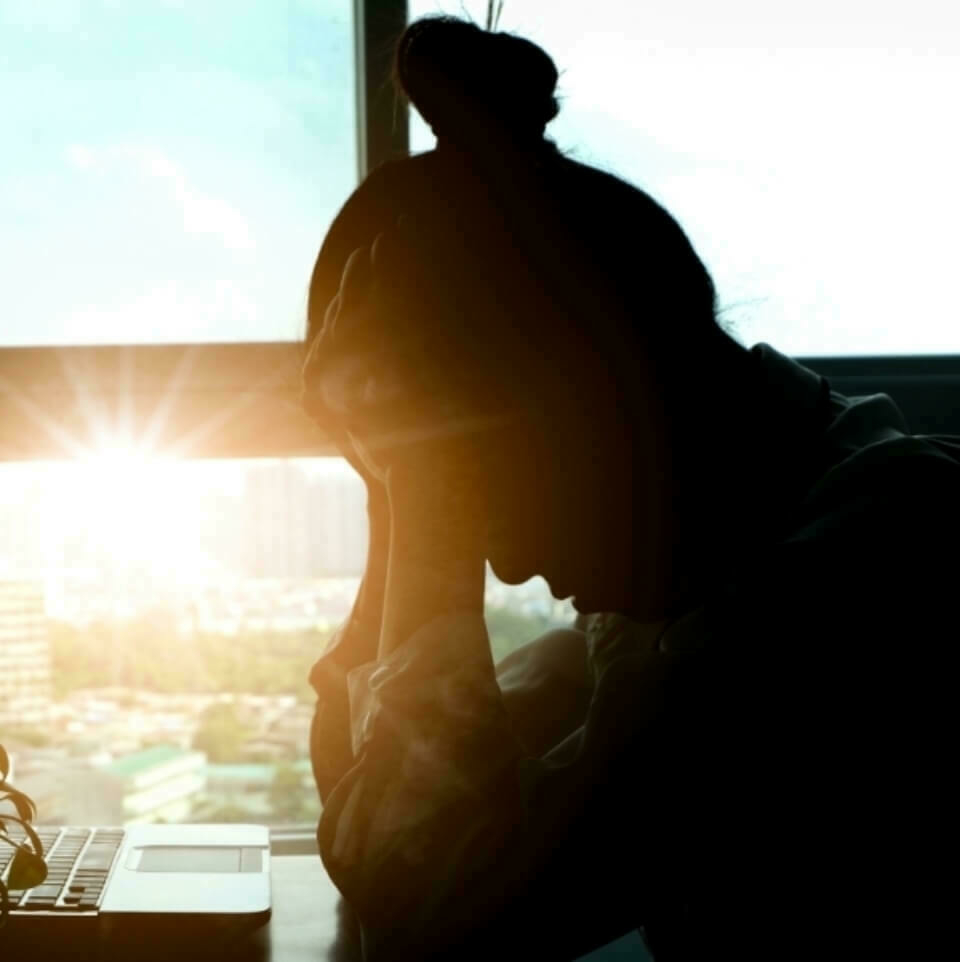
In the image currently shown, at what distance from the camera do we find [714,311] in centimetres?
86

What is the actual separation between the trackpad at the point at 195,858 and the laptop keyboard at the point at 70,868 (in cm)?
2

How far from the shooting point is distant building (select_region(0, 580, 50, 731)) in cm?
138

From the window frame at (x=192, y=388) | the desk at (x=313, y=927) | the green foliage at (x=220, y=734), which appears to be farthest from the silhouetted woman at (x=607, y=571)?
the green foliage at (x=220, y=734)

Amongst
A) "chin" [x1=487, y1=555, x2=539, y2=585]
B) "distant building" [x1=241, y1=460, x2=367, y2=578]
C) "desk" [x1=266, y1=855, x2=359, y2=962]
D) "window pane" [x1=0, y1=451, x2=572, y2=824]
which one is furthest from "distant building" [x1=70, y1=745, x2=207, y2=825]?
"chin" [x1=487, y1=555, x2=539, y2=585]

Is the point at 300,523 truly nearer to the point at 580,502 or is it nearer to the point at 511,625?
the point at 511,625

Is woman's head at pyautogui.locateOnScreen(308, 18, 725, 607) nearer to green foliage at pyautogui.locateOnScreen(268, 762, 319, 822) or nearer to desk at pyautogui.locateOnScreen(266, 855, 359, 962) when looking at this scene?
desk at pyautogui.locateOnScreen(266, 855, 359, 962)

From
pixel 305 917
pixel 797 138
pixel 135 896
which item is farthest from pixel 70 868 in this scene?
pixel 797 138

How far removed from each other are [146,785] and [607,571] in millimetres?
883

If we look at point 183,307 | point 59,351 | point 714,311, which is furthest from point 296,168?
point 714,311

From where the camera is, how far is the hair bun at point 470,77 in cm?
83

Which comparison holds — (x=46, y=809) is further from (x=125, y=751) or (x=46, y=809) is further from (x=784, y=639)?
(x=784, y=639)

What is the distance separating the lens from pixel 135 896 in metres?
0.85

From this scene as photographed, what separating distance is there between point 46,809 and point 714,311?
108 centimetres

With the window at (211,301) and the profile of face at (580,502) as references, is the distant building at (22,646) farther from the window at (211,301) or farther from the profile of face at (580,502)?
the profile of face at (580,502)
